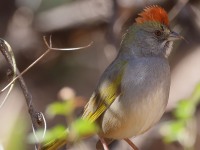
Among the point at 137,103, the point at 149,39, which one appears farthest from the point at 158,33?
the point at 137,103

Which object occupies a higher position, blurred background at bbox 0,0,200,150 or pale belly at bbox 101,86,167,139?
pale belly at bbox 101,86,167,139

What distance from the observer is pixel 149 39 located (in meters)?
5.54

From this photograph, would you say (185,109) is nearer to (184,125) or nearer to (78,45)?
(184,125)

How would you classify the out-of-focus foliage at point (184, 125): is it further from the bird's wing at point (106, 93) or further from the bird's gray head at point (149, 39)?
the bird's gray head at point (149, 39)

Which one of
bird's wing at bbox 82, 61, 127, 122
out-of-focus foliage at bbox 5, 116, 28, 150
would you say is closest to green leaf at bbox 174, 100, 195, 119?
bird's wing at bbox 82, 61, 127, 122

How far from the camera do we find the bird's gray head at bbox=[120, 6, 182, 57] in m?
5.40

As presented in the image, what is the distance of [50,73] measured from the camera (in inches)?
330

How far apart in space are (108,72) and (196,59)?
2.19 metres

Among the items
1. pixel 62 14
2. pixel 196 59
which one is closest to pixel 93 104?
pixel 196 59

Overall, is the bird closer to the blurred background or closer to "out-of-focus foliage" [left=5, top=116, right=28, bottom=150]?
"out-of-focus foliage" [left=5, top=116, right=28, bottom=150]

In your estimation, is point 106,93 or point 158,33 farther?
point 158,33

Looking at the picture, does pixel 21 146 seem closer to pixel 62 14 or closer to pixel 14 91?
pixel 14 91

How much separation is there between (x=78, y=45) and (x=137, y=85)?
2.92m

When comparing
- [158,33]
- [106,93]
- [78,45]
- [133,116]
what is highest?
[158,33]
